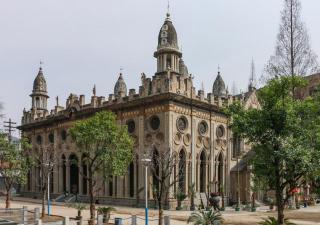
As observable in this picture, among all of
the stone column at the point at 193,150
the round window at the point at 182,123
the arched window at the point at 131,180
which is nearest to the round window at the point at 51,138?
the arched window at the point at 131,180

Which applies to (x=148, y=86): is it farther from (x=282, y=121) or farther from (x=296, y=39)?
(x=282, y=121)

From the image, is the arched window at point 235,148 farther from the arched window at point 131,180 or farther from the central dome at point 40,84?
the central dome at point 40,84

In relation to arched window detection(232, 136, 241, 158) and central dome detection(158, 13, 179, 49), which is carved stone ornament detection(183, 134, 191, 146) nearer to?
arched window detection(232, 136, 241, 158)

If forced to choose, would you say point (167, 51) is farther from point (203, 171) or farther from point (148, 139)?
point (203, 171)

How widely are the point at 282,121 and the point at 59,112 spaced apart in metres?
42.8

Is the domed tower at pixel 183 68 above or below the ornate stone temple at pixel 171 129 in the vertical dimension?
above

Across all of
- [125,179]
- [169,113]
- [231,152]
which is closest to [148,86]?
[169,113]

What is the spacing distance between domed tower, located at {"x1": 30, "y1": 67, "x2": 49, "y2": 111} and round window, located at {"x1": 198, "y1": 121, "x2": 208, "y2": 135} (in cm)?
2889

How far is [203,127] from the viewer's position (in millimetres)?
49188

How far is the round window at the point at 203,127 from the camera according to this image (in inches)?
1914

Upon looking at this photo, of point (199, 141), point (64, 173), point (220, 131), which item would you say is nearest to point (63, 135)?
point (64, 173)

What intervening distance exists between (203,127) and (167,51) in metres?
9.29

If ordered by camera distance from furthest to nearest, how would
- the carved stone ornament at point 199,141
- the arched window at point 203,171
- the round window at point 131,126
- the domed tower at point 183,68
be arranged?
the domed tower at point 183,68 → the arched window at point 203,171 → the round window at point 131,126 → the carved stone ornament at point 199,141

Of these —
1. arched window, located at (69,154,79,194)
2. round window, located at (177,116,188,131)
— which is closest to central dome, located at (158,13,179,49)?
round window, located at (177,116,188,131)
